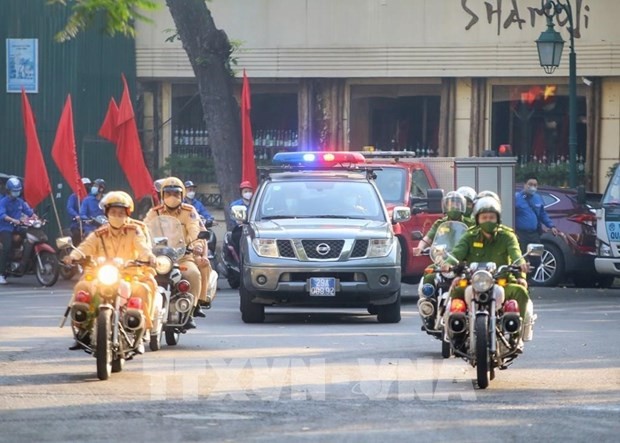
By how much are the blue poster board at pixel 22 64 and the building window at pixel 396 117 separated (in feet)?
21.6

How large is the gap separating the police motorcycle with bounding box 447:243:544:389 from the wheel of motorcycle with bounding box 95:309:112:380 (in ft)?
8.52

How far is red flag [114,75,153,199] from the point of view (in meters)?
29.4

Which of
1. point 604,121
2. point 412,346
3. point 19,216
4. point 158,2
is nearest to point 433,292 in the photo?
point 412,346

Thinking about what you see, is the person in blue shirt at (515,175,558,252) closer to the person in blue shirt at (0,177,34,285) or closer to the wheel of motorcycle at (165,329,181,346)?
the person in blue shirt at (0,177,34,285)

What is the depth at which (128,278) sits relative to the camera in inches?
520

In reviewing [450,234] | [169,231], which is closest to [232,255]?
[169,231]

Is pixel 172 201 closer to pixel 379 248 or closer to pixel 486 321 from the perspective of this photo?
pixel 379 248

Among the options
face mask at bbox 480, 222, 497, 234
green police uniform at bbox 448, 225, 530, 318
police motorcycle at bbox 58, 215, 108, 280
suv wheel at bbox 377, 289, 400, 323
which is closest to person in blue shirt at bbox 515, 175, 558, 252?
police motorcycle at bbox 58, 215, 108, 280

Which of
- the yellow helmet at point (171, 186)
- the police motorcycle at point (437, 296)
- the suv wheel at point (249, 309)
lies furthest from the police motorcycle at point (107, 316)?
the suv wheel at point (249, 309)

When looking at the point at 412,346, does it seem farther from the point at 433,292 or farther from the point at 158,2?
the point at 158,2

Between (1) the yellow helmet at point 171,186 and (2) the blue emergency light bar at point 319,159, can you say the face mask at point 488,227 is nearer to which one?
(1) the yellow helmet at point 171,186

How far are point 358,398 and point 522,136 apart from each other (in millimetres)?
22517

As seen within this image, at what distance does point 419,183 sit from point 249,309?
5.96 meters

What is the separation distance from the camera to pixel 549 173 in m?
32.8
